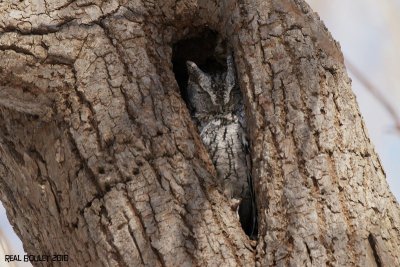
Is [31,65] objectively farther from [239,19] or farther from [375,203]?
[375,203]

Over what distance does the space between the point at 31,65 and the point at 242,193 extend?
0.91 meters

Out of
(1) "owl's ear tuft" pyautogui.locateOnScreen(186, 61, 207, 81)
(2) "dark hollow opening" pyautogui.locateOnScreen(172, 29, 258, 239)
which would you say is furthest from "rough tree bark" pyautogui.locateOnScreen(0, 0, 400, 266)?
(1) "owl's ear tuft" pyautogui.locateOnScreen(186, 61, 207, 81)

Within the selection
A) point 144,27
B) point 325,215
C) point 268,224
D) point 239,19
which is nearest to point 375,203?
point 325,215

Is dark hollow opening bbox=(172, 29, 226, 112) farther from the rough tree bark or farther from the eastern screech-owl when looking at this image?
the rough tree bark

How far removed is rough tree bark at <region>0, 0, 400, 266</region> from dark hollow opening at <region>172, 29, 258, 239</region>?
321 mm

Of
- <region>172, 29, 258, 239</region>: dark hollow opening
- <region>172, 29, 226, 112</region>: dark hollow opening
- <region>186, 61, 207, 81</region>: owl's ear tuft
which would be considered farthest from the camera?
<region>186, 61, 207, 81</region>: owl's ear tuft

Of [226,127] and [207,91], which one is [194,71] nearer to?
[207,91]

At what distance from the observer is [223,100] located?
300cm

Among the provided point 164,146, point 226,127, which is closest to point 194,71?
point 226,127

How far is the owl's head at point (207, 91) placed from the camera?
2.97 metres

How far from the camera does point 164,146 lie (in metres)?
2.15

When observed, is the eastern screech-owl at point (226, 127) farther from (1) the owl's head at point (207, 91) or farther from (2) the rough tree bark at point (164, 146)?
(2) the rough tree bark at point (164, 146)

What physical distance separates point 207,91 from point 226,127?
256 millimetres

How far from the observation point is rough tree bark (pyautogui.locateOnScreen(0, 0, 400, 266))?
2.00 meters
